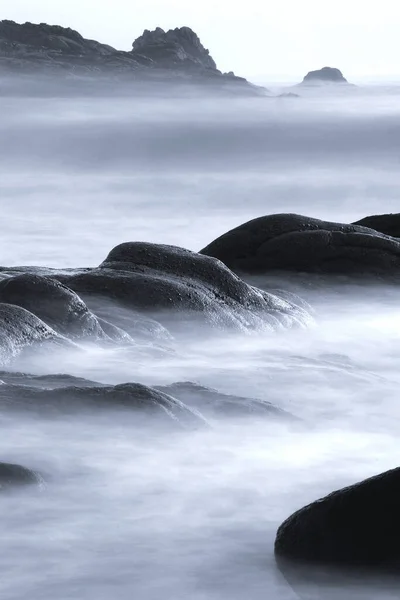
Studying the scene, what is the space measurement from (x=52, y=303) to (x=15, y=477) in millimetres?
3635

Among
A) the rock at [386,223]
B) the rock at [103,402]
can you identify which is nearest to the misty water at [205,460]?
the rock at [103,402]

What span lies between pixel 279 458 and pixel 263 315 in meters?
4.41

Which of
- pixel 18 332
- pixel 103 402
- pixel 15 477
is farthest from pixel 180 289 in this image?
pixel 15 477

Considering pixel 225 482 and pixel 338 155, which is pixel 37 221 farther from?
pixel 225 482

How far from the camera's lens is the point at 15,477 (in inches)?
247

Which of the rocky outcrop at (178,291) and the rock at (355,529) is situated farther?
the rocky outcrop at (178,291)

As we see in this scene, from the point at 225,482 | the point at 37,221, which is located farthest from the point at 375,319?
the point at 37,221

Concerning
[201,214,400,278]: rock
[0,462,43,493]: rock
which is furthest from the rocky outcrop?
[0,462,43,493]: rock

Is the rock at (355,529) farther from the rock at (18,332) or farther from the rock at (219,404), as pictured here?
the rock at (18,332)

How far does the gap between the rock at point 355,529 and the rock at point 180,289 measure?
544cm

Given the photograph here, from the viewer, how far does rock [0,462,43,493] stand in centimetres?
618

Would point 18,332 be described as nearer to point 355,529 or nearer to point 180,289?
point 180,289

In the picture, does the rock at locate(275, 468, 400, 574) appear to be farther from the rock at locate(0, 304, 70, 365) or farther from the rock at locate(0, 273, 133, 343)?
the rock at locate(0, 273, 133, 343)

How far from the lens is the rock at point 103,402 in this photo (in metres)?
7.38
